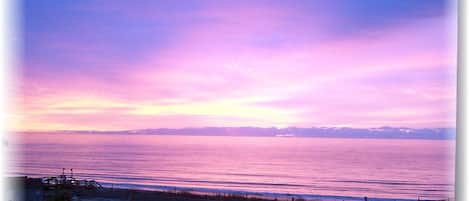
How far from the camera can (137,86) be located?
298 cm

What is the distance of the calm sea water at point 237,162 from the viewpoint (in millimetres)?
2793

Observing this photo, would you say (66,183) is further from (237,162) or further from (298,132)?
(298,132)

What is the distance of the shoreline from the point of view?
2.81 m

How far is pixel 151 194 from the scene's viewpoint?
9.77 feet

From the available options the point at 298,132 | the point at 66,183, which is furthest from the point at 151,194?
the point at 298,132

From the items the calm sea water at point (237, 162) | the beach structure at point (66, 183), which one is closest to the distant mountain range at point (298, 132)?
the calm sea water at point (237, 162)

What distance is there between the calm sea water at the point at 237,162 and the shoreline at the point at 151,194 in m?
0.02

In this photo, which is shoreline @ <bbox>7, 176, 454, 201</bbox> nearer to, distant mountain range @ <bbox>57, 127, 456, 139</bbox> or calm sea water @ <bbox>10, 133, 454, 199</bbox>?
calm sea water @ <bbox>10, 133, 454, 199</bbox>

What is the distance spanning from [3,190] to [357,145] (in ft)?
4.49

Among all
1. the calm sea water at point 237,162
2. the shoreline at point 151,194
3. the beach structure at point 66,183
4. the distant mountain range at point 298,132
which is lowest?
the shoreline at point 151,194

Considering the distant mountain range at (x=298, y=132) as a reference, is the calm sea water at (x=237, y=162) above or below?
below

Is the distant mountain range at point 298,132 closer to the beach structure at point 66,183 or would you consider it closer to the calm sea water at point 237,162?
the calm sea water at point 237,162

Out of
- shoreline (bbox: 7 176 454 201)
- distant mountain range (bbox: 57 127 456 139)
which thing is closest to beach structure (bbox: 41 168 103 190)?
shoreline (bbox: 7 176 454 201)

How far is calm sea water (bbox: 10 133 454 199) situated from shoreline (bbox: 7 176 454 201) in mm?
18
